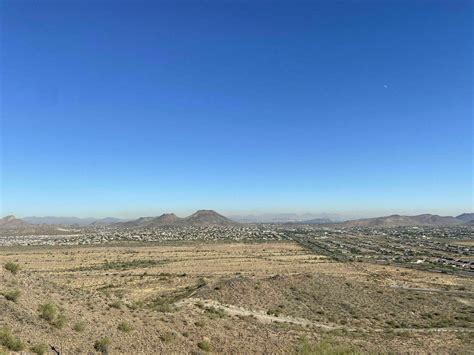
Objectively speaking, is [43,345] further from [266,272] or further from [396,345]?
[266,272]

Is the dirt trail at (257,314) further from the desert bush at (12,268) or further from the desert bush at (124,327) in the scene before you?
the desert bush at (12,268)

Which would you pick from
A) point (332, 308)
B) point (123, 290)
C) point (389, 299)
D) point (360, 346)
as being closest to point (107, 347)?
point (360, 346)

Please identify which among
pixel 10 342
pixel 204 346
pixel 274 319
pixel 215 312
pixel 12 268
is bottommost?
pixel 274 319

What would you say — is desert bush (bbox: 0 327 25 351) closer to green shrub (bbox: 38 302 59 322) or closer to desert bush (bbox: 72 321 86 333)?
green shrub (bbox: 38 302 59 322)

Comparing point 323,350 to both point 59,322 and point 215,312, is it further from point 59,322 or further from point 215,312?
point 59,322

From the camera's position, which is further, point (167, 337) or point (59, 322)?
point (167, 337)

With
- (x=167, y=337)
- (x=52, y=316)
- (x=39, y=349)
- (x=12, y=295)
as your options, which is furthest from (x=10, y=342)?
(x=167, y=337)

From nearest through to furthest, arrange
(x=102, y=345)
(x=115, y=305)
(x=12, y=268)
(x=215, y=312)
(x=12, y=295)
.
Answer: (x=102, y=345) → (x=12, y=295) → (x=115, y=305) → (x=12, y=268) → (x=215, y=312)
